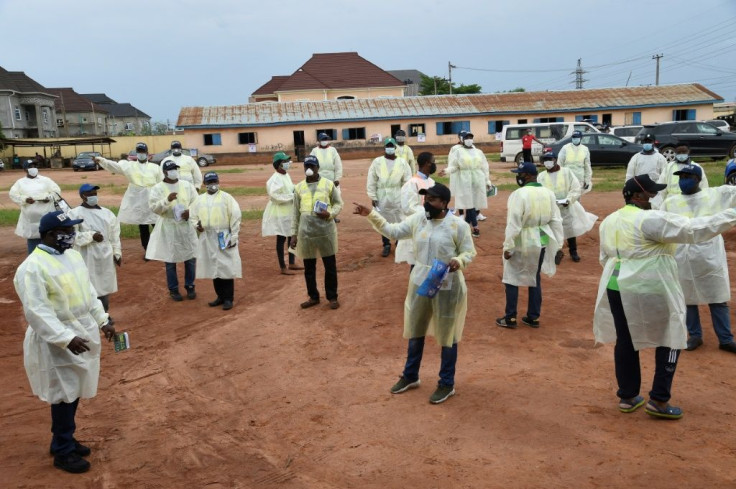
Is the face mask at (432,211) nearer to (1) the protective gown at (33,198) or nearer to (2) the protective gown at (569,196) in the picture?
(2) the protective gown at (569,196)

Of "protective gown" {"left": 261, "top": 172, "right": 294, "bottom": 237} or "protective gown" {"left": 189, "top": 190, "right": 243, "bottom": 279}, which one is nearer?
"protective gown" {"left": 189, "top": 190, "right": 243, "bottom": 279}

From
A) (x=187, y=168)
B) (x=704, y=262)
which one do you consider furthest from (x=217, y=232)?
(x=704, y=262)

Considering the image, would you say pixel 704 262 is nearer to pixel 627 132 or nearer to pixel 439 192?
pixel 439 192

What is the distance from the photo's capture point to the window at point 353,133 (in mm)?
40062

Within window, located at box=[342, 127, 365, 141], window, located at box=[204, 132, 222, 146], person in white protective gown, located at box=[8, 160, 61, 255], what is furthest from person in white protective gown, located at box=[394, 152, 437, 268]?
window, located at box=[204, 132, 222, 146]

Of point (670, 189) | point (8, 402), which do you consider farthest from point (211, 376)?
point (670, 189)

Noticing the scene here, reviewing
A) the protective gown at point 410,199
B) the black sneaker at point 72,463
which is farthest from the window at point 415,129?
the black sneaker at point 72,463

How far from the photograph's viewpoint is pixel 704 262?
20.8 ft

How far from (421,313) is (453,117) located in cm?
3624

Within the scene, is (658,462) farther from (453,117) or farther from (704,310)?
(453,117)

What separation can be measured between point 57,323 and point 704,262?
5.89 metres

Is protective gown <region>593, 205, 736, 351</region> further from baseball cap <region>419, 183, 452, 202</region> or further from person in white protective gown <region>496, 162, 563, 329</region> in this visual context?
person in white protective gown <region>496, 162, 563, 329</region>

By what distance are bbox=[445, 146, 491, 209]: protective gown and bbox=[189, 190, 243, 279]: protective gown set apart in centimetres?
451

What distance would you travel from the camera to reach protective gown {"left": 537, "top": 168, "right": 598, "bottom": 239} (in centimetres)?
973
